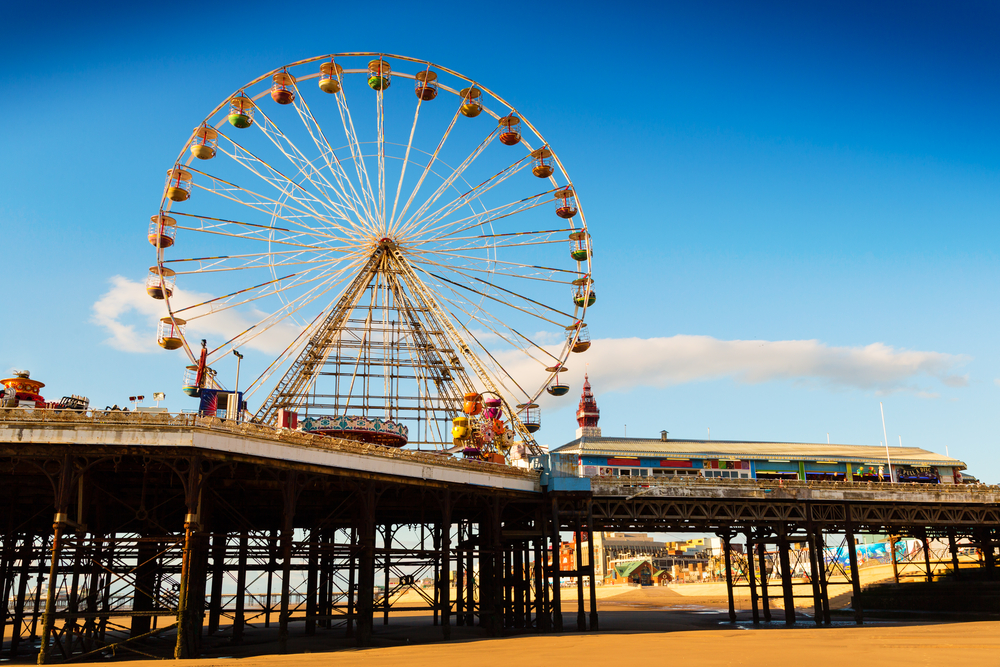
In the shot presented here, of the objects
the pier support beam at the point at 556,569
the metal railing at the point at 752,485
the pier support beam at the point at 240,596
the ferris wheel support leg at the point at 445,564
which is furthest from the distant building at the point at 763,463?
the pier support beam at the point at 240,596

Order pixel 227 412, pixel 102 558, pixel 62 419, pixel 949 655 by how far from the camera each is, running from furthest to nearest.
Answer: pixel 227 412
pixel 102 558
pixel 62 419
pixel 949 655

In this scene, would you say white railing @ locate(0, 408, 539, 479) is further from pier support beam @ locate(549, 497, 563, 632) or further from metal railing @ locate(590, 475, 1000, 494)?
metal railing @ locate(590, 475, 1000, 494)

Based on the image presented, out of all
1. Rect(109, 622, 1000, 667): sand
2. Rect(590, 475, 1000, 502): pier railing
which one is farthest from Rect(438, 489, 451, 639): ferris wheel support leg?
Rect(590, 475, 1000, 502): pier railing

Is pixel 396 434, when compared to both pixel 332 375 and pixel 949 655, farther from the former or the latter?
pixel 949 655

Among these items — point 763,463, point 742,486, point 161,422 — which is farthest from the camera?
point 763,463

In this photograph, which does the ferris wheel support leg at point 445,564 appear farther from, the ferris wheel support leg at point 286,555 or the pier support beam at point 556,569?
the ferris wheel support leg at point 286,555

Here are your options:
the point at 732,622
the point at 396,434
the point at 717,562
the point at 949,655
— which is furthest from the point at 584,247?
the point at 717,562

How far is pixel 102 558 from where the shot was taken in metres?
33.2

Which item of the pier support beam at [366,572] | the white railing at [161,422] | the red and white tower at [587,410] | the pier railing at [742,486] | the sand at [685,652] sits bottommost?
the sand at [685,652]

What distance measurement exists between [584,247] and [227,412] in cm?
2744

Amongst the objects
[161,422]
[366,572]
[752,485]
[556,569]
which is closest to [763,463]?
[752,485]

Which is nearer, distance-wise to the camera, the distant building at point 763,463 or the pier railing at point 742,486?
the pier railing at point 742,486

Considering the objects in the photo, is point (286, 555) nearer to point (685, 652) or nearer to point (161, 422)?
point (161, 422)

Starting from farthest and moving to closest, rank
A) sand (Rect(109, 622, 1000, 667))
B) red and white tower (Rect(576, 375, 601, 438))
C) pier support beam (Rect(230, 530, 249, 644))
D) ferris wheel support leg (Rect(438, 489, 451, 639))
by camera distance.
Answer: red and white tower (Rect(576, 375, 601, 438))
pier support beam (Rect(230, 530, 249, 644))
ferris wheel support leg (Rect(438, 489, 451, 639))
sand (Rect(109, 622, 1000, 667))
